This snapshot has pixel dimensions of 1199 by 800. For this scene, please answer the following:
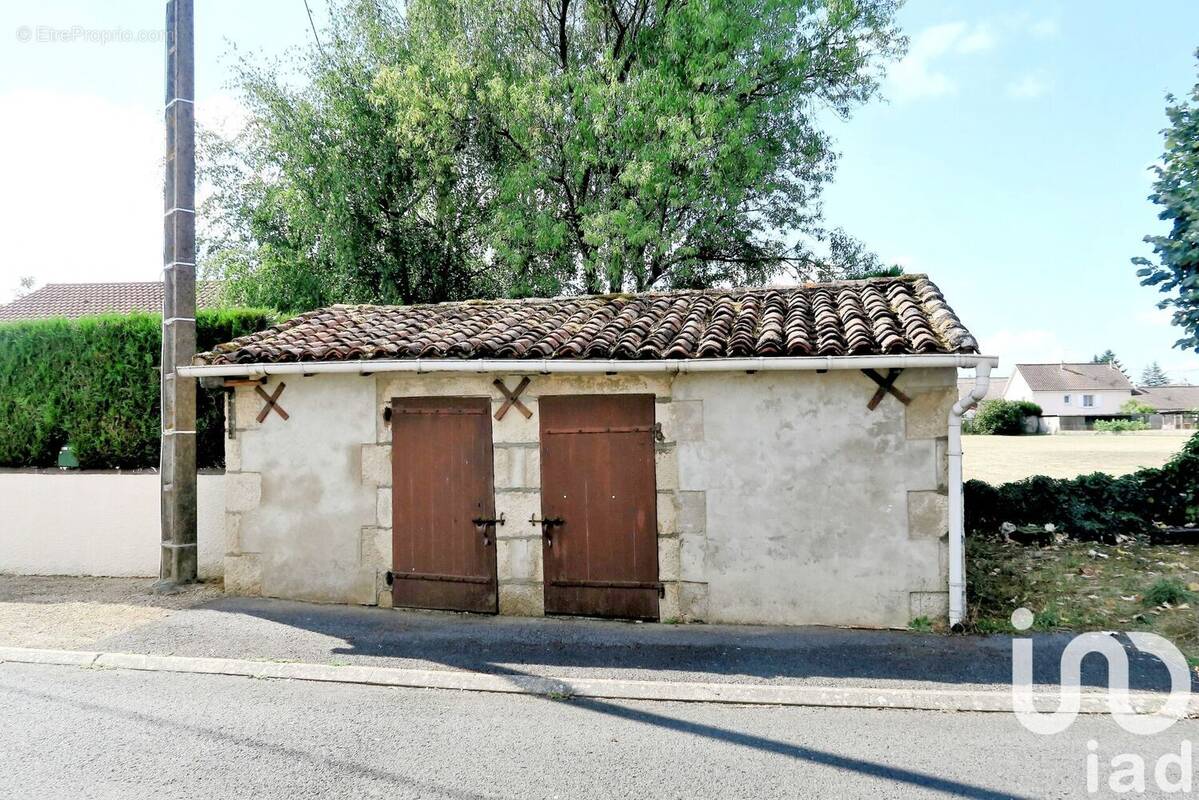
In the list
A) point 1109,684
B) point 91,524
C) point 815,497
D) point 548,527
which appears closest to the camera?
point 1109,684

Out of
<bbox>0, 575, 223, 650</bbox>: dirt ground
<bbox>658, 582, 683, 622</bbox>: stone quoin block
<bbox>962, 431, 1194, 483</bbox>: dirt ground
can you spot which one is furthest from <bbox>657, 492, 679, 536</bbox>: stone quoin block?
<bbox>962, 431, 1194, 483</bbox>: dirt ground

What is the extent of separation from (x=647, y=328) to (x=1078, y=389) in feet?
230

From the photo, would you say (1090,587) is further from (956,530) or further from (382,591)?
(382,591)

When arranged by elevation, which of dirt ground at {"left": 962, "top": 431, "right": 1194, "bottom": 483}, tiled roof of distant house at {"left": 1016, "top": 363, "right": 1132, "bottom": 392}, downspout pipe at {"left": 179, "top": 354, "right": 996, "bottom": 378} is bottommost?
dirt ground at {"left": 962, "top": 431, "right": 1194, "bottom": 483}

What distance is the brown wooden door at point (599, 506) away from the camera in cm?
691

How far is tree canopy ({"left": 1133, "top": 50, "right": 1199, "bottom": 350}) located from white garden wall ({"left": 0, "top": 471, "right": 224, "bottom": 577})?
451 inches

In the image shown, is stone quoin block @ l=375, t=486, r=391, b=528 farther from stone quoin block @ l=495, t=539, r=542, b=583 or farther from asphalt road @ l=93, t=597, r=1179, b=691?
stone quoin block @ l=495, t=539, r=542, b=583

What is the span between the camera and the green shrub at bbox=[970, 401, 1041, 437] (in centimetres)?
4069

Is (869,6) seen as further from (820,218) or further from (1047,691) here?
(1047,691)

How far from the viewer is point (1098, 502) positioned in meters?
9.23

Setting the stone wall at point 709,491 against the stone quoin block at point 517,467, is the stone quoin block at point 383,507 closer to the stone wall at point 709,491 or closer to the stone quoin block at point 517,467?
the stone wall at point 709,491

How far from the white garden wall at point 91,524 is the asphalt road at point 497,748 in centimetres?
351

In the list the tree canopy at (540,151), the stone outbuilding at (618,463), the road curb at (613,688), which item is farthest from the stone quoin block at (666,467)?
the tree canopy at (540,151)

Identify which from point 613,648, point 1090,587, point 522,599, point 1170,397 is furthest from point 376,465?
point 1170,397
